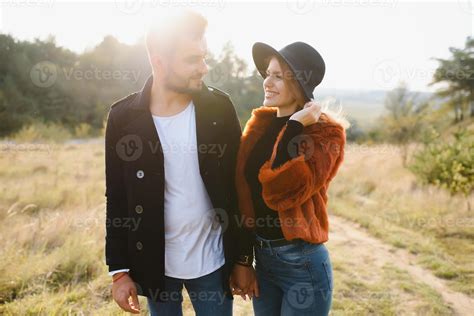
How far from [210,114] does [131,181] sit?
1.70ft

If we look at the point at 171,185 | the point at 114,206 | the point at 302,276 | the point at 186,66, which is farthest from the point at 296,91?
the point at 114,206

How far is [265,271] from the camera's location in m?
2.08

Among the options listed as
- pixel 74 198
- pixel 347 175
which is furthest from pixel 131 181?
pixel 347 175

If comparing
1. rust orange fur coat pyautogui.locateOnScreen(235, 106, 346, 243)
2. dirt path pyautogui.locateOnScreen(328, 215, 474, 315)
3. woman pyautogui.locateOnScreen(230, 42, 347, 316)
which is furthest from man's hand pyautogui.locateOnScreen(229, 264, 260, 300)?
dirt path pyautogui.locateOnScreen(328, 215, 474, 315)

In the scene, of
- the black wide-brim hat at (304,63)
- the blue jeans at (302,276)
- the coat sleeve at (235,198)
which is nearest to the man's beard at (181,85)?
the coat sleeve at (235,198)

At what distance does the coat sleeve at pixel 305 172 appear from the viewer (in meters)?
1.80

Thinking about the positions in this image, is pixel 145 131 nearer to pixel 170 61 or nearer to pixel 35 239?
pixel 170 61

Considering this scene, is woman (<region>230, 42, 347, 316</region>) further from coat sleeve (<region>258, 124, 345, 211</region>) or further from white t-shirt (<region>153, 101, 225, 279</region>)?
white t-shirt (<region>153, 101, 225, 279</region>)

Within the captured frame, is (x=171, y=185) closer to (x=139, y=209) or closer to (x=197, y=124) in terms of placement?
(x=139, y=209)

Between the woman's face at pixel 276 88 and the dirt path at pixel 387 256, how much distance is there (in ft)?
10.7

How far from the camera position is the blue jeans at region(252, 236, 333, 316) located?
74.9 inches

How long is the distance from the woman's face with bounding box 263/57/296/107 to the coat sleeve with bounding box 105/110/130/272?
84 cm

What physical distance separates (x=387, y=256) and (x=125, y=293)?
4.43 m

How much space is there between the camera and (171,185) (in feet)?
6.03
